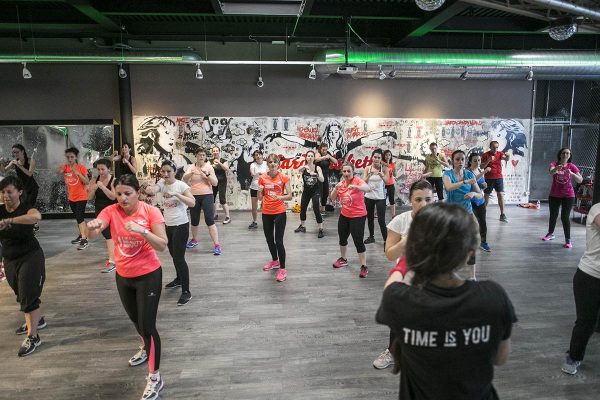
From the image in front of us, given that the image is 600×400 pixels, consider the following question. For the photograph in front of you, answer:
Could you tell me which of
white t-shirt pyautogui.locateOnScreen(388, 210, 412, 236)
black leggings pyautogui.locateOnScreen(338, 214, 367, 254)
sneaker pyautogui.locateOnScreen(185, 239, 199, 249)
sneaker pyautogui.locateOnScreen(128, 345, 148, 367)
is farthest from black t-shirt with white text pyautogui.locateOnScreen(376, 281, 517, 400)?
sneaker pyautogui.locateOnScreen(185, 239, 199, 249)

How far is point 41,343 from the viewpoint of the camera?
387cm

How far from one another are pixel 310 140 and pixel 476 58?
4.09 m

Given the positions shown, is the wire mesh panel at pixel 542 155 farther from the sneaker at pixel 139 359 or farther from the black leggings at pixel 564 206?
the sneaker at pixel 139 359

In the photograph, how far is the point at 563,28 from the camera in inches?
209

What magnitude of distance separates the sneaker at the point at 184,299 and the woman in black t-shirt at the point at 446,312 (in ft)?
12.4

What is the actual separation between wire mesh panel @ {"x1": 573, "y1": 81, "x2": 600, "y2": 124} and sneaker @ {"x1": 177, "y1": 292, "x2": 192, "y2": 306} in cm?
1088

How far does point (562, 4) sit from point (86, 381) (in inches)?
256

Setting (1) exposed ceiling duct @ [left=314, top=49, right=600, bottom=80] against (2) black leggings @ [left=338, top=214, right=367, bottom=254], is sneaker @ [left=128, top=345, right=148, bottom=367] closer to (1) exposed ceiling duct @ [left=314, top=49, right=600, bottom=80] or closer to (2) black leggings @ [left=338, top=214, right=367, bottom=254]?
(2) black leggings @ [left=338, top=214, right=367, bottom=254]

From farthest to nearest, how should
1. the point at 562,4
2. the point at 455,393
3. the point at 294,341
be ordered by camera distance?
1. the point at 562,4
2. the point at 294,341
3. the point at 455,393

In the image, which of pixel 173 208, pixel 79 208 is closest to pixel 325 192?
pixel 79 208

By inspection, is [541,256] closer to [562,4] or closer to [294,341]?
[562,4]

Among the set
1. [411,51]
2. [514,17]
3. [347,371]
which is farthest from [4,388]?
[514,17]

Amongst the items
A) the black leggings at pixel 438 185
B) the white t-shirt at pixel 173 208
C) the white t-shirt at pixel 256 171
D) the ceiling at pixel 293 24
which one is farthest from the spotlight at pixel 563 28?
the white t-shirt at pixel 256 171

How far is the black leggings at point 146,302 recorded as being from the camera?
2973mm
